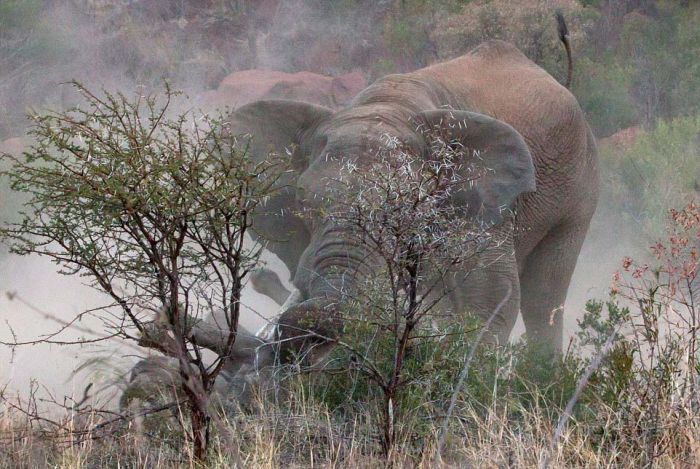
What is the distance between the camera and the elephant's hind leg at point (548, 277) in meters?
8.13

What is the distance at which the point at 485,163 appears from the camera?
644cm

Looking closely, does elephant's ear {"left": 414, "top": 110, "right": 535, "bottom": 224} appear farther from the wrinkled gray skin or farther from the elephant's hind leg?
the elephant's hind leg

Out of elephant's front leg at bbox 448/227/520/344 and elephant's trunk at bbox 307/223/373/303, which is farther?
elephant's front leg at bbox 448/227/520/344

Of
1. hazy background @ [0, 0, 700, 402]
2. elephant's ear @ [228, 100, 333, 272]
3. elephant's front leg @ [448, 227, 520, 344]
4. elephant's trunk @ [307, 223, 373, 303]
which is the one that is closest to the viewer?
elephant's trunk @ [307, 223, 373, 303]

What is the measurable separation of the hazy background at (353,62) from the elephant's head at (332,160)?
2201 millimetres

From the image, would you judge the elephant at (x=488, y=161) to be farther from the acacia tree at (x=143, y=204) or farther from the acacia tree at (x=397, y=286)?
the acacia tree at (x=143, y=204)

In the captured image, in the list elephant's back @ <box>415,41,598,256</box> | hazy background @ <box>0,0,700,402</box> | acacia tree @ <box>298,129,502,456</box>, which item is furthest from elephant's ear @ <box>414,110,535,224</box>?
hazy background @ <box>0,0,700,402</box>

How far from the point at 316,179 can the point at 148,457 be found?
214 centimetres

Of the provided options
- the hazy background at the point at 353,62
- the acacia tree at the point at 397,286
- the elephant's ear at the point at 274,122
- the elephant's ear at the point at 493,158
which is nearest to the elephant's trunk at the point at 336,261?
the acacia tree at the point at 397,286

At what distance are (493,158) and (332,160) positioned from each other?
3.21ft

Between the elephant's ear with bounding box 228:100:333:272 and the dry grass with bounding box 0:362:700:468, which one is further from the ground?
the elephant's ear with bounding box 228:100:333:272

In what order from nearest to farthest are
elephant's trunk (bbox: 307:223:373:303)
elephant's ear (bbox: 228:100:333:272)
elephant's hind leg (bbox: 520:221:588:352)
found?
1. elephant's trunk (bbox: 307:223:373:303)
2. elephant's ear (bbox: 228:100:333:272)
3. elephant's hind leg (bbox: 520:221:588:352)

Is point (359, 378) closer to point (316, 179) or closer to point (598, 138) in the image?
point (316, 179)

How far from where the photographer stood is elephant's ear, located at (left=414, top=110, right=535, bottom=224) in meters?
6.41
